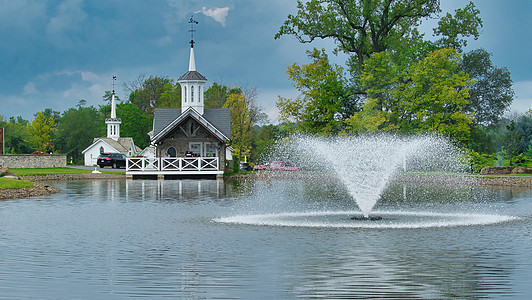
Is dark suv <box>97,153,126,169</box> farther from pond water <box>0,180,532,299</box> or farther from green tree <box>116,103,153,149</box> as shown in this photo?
pond water <box>0,180,532,299</box>

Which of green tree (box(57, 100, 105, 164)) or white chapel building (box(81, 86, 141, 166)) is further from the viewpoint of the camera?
green tree (box(57, 100, 105, 164))

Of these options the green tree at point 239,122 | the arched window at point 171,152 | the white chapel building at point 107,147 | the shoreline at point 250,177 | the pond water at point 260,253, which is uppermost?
the green tree at point 239,122

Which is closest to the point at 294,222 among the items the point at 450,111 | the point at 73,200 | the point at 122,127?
the point at 73,200

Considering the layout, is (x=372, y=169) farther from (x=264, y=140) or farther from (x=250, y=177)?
(x=264, y=140)

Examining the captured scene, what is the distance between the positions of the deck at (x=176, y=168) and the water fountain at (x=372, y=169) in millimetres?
7772

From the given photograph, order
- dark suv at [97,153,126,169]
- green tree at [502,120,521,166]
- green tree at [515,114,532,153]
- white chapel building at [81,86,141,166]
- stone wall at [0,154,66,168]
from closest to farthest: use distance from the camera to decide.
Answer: green tree at [502,120,521,166], green tree at [515,114,532,153], stone wall at [0,154,66,168], dark suv at [97,153,126,169], white chapel building at [81,86,141,166]

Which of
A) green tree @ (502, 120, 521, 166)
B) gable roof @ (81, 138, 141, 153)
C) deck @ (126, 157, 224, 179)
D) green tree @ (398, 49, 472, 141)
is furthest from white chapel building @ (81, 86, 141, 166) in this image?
green tree @ (502, 120, 521, 166)

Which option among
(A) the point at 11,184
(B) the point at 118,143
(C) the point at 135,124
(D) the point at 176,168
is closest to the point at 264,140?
(B) the point at 118,143

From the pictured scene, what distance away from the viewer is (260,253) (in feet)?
46.1

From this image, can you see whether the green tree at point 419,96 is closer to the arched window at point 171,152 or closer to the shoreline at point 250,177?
the shoreline at point 250,177

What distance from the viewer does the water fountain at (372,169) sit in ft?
67.4

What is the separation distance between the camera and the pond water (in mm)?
10609

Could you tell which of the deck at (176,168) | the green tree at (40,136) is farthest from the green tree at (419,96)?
the green tree at (40,136)

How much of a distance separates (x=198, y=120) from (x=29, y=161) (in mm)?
17875
